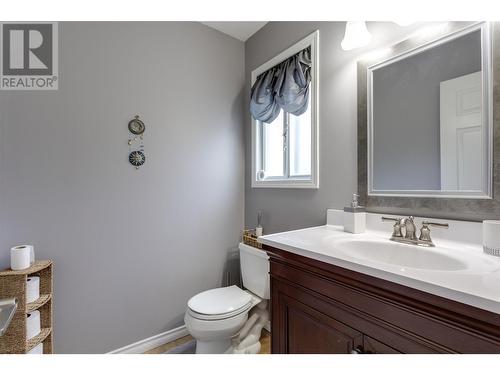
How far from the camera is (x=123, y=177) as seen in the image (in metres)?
1.51

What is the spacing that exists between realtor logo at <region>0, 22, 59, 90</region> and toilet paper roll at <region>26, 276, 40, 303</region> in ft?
3.45

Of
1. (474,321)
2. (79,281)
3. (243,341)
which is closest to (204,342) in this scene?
(243,341)

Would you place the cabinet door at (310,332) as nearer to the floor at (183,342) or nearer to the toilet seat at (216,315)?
the toilet seat at (216,315)

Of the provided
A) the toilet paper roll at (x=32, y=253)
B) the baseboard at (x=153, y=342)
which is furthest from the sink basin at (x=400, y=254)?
the toilet paper roll at (x=32, y=253)

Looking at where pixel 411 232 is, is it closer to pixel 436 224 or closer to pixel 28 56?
pixel 436 224

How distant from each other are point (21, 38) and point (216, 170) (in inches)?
54.6

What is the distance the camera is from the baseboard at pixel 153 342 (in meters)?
1.52

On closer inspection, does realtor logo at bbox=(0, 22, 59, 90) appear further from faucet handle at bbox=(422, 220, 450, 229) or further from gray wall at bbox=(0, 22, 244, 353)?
faucet handle at bbox=(422, 220, 450, 229)

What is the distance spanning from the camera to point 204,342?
1447 mm

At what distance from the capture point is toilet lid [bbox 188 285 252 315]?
137cm
